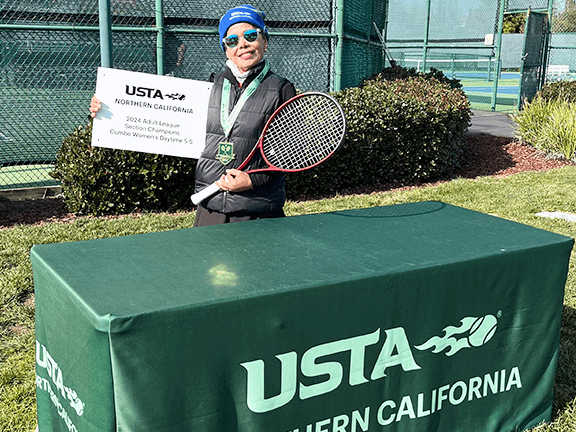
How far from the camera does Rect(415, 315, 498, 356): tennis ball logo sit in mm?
2525

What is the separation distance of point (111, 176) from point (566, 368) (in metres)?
4.78

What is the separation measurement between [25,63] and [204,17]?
2386mm

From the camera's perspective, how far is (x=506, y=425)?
2.84 m

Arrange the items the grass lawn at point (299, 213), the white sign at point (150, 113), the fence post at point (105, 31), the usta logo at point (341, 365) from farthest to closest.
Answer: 1. the fence post at point (105, 31)
2. the white sign at point (150, 113)
3. the grass lawn at point (299, 213)
4. the usta logo at point (341, 365)

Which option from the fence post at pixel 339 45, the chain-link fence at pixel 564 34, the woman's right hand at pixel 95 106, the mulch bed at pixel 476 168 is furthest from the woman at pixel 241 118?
the chain-link fence at pixel 564 34

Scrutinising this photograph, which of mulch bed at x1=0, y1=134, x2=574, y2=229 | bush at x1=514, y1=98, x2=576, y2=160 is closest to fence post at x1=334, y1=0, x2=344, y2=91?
mulch bed at x1=0, y1=134, x2=574, y2=229

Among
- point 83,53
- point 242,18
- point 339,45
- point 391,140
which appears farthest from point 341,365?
point 339,45

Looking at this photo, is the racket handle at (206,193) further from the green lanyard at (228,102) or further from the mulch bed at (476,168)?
the mulch bed at (476,168)

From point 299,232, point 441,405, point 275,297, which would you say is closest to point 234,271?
point 275,297

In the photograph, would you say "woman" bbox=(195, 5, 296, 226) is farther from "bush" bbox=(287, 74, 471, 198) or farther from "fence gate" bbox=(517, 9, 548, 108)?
"fence gate" bbox=(517, 9, 548, 108)

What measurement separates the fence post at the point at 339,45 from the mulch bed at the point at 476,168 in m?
1.64

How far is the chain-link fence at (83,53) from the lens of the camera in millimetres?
7836

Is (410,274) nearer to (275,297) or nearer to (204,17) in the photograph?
(275,297)

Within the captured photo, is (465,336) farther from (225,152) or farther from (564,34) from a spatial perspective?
(564,34)
